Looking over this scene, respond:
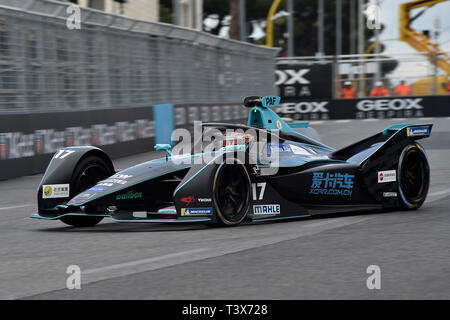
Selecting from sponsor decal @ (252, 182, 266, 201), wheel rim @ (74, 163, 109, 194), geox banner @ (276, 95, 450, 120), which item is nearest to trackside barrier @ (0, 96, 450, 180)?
wheel rim @ (74, 163, 109, 194)

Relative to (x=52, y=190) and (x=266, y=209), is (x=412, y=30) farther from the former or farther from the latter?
(x=52, y=190)

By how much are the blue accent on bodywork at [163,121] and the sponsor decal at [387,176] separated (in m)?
11.3

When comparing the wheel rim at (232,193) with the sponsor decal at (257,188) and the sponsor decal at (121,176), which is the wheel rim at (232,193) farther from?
the sponsor decal at (121,176)

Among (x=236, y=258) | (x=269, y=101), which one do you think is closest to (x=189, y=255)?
(x=236, y=258)

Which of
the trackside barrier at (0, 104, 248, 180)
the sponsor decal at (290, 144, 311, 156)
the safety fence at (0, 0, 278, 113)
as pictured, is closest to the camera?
the sponsor decal at (290, 144, 311, 156)

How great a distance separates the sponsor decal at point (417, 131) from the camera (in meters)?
8.80

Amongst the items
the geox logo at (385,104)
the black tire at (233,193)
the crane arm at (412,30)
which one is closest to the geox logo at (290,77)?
the geox logo at (385,104)

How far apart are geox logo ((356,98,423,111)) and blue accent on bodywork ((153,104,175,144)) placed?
13259 millimetres

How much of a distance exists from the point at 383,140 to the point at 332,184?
3.09ft

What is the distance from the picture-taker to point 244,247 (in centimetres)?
644

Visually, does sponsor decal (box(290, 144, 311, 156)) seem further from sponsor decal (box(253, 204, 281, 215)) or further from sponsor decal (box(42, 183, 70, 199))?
sponsor decal (box(42, 183, 70, 199))

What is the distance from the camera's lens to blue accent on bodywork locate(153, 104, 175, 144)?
19.6 m

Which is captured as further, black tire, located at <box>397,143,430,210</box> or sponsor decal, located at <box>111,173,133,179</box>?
black tire, located at <box>397,143,430,210</box>

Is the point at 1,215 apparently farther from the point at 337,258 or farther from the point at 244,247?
the point at 337,258
